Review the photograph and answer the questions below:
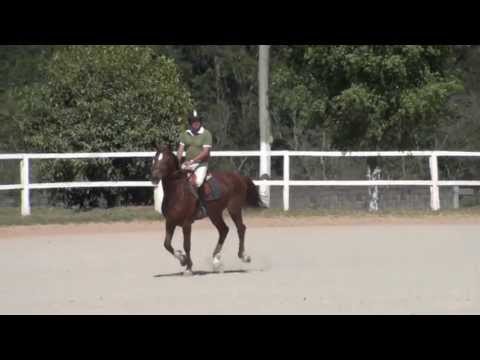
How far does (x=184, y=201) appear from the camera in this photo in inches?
553

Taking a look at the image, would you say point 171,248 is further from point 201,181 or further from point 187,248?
point 201,181

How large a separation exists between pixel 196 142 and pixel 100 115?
14301 mm

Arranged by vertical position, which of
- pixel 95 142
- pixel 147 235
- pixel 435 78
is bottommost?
pixel 147 235

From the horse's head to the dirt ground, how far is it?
1.47m

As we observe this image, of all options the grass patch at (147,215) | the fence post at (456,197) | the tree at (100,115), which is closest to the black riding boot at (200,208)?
the grass patch at (147,215)

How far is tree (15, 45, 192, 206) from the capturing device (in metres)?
28.0

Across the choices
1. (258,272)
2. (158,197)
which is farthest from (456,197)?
(258,272)

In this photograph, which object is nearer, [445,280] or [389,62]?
[445,280]

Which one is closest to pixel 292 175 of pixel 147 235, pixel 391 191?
pixel 391 191

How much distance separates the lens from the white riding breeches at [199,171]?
1424 centimetres

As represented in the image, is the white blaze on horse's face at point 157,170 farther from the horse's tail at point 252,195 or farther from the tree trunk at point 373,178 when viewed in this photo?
the tree trunk at point 373,178

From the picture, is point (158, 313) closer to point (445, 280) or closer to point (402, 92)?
point (445, 280)

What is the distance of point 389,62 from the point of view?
87.5 ft

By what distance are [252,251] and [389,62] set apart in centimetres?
1139
